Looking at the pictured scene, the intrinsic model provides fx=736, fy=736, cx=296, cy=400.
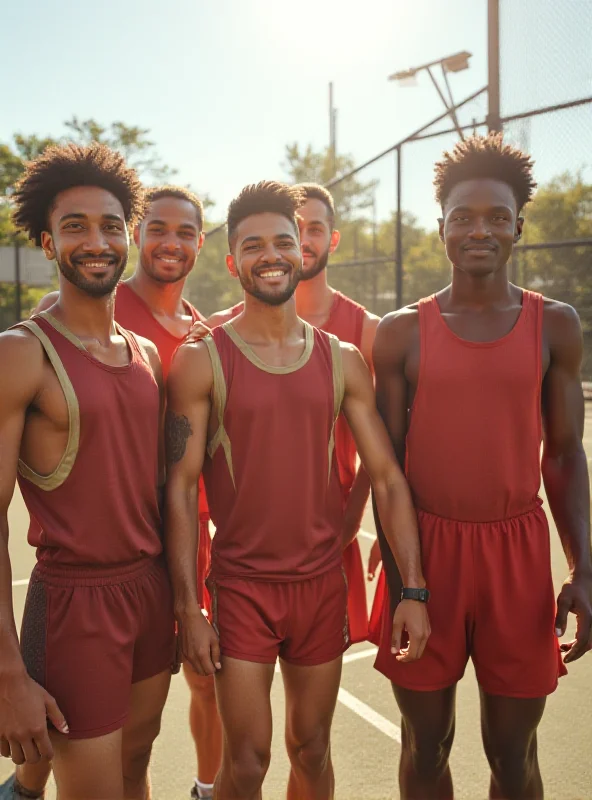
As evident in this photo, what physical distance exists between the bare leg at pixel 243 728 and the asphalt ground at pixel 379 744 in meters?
0.80

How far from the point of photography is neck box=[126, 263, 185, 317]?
376cm

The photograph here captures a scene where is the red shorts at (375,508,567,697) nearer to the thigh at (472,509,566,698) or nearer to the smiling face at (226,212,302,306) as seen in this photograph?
the thigh at (472,509,566,698)

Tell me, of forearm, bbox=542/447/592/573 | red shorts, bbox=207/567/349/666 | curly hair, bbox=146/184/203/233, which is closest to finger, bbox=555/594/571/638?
forearm, bbox=542/447/592/573

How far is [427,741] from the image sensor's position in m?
2.75

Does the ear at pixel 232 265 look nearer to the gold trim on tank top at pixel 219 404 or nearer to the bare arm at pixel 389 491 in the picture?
the gold trim on tank top at pixel 219 404

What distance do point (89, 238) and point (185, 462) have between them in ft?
2.85

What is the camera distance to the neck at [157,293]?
3.76m

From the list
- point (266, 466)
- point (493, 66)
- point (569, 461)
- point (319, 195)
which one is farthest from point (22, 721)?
point (493, 66)

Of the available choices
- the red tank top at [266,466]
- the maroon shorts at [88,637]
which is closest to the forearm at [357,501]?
the red tank top at [266,466]

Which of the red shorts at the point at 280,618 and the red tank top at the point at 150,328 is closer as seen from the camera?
the red shorts at the point at 280,618

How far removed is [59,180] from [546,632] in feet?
8.11

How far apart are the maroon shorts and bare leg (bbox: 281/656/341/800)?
62 centimetres

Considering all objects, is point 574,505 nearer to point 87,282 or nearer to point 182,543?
point 182,543

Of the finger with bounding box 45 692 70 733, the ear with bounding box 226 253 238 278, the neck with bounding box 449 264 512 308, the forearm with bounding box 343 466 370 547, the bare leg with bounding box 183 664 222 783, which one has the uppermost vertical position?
the ear with bounding box 226 253 238 278
